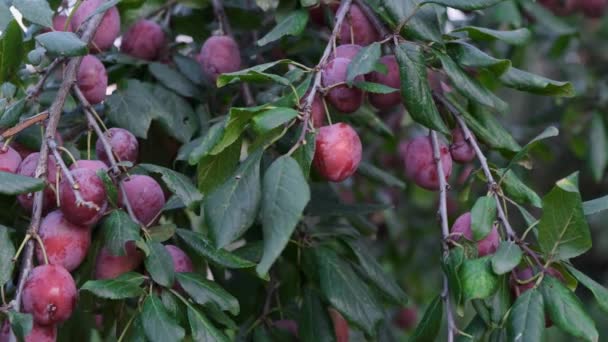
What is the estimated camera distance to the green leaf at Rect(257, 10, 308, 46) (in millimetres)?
965

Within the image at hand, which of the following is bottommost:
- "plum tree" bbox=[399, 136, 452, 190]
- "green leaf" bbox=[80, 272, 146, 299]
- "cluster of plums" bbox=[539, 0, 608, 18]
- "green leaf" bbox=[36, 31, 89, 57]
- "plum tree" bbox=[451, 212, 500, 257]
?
"cluster of plums" bbox=[539, 0, 608, 18]

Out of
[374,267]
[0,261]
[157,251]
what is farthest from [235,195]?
[374,267]

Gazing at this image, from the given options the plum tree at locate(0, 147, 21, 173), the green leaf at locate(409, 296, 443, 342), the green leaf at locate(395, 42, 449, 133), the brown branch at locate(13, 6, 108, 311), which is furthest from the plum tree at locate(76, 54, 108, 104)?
the green leaf at locate(409, 296, 443, 342)

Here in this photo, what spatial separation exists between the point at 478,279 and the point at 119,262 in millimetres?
344

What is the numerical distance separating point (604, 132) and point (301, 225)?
2.86 ft

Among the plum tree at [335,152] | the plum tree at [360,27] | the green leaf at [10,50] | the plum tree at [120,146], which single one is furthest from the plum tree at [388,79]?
the green leaf at [10,50]

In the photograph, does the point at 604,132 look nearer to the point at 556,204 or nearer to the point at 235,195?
the point at 556,204

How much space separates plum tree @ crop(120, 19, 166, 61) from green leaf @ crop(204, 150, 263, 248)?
0.44 meters

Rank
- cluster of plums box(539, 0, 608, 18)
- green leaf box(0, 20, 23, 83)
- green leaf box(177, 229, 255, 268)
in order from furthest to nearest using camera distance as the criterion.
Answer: cluster of plums box(539, 0, 608, 18), green leaf box(0, 20, 23, 83), green leaf box(177, 229, 255, 268)

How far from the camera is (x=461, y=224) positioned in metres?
0.87

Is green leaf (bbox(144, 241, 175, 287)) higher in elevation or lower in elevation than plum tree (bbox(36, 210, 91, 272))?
lower

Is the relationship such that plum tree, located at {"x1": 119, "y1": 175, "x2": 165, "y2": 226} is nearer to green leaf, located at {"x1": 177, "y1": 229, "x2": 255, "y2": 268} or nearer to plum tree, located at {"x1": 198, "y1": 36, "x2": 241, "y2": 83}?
green leaf, located at {"x1": 177, "y1": 229, "x2": 255, "y2": 268}

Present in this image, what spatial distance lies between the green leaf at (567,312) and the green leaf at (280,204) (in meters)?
0.25

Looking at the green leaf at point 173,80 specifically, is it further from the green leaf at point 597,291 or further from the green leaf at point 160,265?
the green leaf at point 597,291
